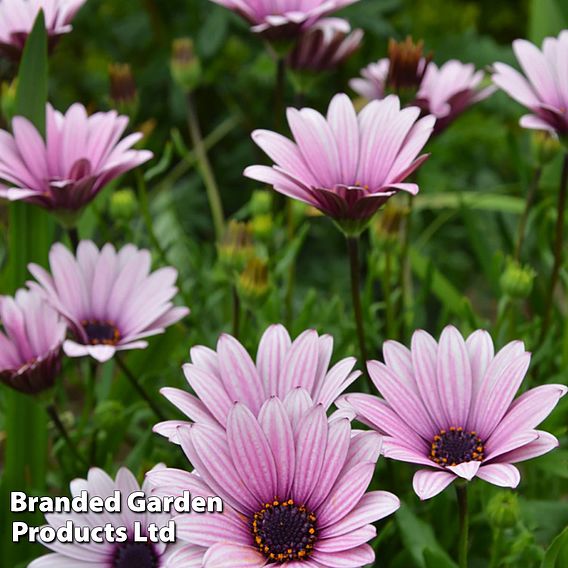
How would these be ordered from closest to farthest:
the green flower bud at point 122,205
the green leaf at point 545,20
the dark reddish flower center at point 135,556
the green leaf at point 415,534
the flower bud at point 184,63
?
the dark reddish flower center at point 135,556 < the green leaf at point 415,534 < the green flower bud at point 122,205 < the flower bud at point 184,63 < the green leaf at point 545,20

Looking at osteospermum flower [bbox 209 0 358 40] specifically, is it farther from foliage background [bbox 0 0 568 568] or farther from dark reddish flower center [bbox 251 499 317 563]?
dark reddish flower center [bbox 251 499 317 563]

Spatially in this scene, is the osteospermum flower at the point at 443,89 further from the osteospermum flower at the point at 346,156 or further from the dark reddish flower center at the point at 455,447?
the dark reddish flower center at the point at 455,447

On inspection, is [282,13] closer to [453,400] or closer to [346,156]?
[346,156]

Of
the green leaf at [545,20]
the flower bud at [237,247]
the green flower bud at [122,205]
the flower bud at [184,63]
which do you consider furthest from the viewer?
the green leaf at [545,20]

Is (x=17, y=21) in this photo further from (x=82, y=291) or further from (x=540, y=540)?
(x=540, y=540)

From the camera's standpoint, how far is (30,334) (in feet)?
2.30

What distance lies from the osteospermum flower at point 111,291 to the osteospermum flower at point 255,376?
15cm

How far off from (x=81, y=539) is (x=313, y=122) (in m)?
0.32

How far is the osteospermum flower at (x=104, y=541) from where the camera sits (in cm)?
59

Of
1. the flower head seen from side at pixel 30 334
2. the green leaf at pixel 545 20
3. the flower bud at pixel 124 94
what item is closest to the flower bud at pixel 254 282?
the flower head seen from side at pixel 30 334

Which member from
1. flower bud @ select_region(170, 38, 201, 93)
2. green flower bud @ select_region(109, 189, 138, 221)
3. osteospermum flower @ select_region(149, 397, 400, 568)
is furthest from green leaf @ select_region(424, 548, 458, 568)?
flower bud @ select_region(170, 38, 201, 93)

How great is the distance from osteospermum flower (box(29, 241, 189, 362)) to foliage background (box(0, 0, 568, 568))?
0.19 ft

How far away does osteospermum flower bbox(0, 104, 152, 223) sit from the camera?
2.33 ft

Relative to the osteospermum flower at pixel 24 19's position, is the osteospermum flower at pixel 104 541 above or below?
below
